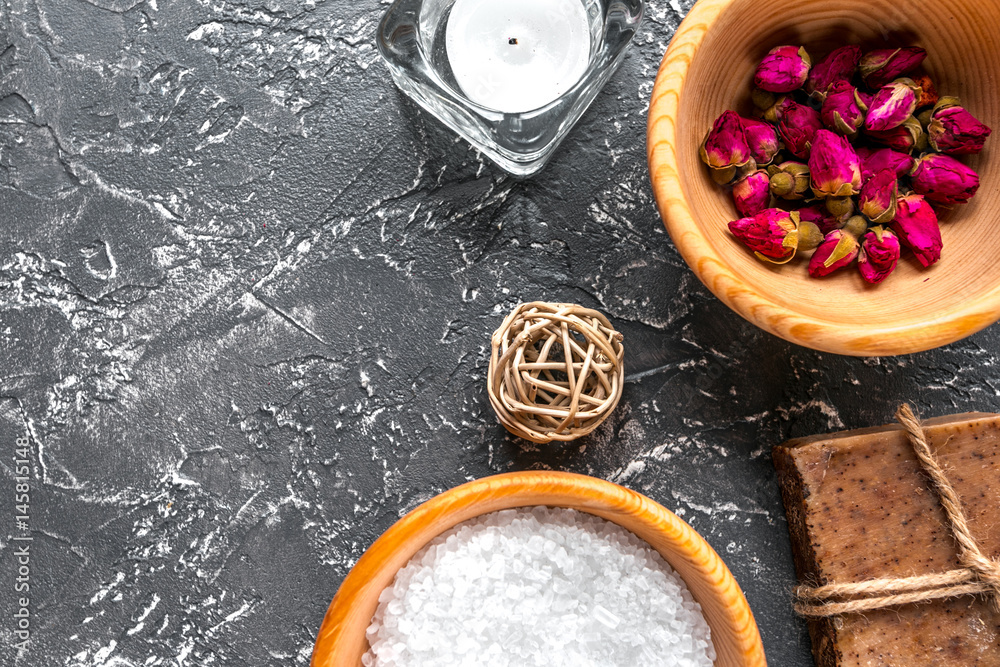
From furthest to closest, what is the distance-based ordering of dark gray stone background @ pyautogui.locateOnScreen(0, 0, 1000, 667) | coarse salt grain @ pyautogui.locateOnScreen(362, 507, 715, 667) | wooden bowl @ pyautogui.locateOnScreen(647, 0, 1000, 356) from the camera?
1. dark gray stone background @ pyautogui.locateOnScreen(0, 0, 1000, 667)
2. coarse salt grain @ pyautogui.locateOnScreen(362, 507, 715, 667)
3. wooden bowl @ pyautogui.locateOnScreen(647, 0, 1000, 356)

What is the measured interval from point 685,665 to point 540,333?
391mm

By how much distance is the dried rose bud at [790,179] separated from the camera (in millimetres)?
729

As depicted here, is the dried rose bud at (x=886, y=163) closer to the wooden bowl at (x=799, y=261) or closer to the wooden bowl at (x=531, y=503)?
the wooden bowl at (x=799, y=261)

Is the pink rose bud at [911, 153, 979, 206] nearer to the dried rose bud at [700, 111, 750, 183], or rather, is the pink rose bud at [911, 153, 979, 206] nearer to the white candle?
the dried rose bud at [700, 111, 750, 183]

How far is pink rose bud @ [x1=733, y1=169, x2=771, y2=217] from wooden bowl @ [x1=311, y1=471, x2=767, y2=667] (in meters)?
0.32

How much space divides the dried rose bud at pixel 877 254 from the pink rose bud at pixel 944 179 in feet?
0.20

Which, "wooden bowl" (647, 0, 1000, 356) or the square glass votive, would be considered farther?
the square glass votive

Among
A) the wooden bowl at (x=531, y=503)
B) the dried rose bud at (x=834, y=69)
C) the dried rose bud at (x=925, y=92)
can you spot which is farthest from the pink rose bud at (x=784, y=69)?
the wooden bowl at (x=531, y=503)

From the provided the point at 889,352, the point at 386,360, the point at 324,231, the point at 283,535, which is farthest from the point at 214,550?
the point at 889,352

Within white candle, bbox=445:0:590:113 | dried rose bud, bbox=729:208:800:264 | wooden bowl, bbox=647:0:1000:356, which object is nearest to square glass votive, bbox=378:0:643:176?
white candle, bbox=445:0:590:113

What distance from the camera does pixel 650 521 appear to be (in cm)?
70

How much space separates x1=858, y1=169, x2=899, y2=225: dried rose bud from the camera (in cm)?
70

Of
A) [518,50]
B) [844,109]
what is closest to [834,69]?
[844,109]

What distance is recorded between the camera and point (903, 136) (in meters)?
0.73
